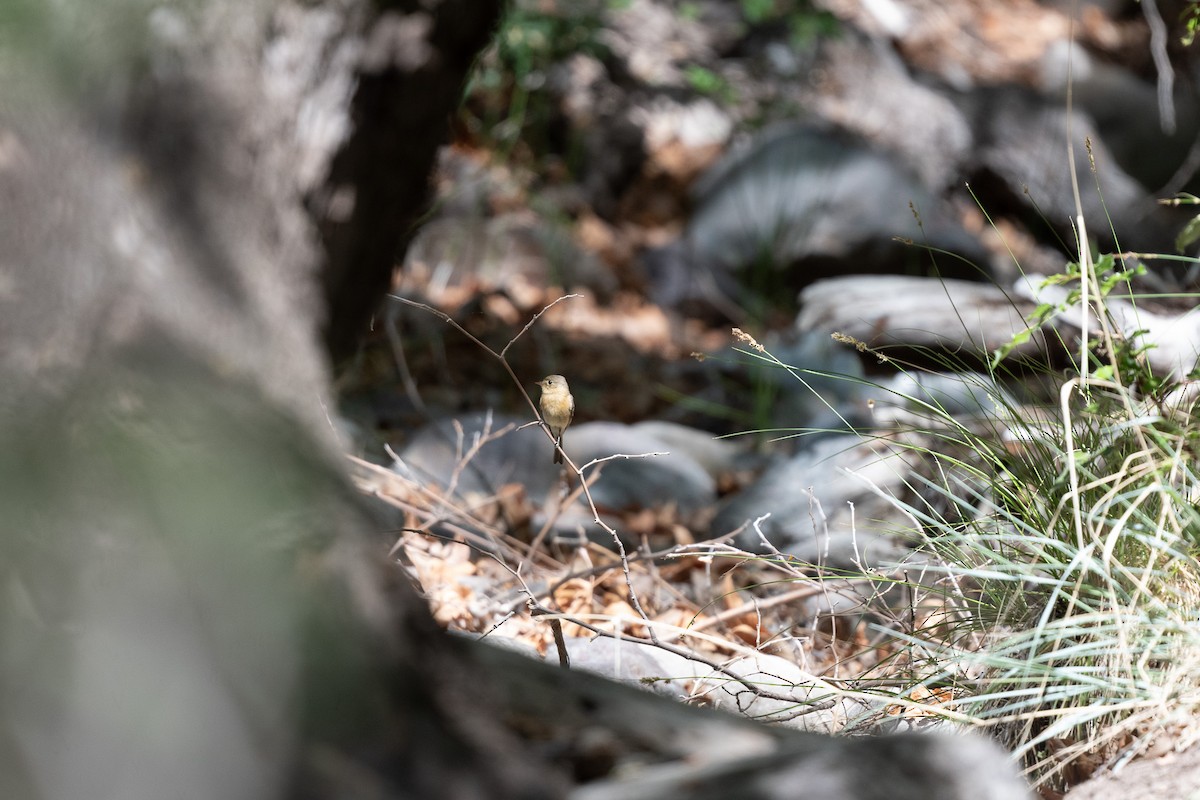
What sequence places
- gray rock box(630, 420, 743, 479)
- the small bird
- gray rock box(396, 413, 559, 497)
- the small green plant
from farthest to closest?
the small green plant < gray rock box(630, 420, 743, 479) < gray rock box(396, 413, 559, 497) < the small bird

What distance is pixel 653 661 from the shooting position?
2068 mm

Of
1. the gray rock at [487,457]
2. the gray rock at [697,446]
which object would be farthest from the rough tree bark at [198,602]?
the gray rock at [697,446]

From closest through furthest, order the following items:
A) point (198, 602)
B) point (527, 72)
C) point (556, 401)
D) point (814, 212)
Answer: point (198, 602) < point (556, 401) < point (814, 212) < point (527, 72)

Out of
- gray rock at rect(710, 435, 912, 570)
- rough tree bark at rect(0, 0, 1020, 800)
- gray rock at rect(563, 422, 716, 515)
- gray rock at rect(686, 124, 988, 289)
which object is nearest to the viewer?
rough tree bark at rect(0, 0, 1020, 800)

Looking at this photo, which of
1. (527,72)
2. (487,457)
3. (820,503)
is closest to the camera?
(820,503)

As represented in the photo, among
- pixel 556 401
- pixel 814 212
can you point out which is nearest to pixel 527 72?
pixel 814 212

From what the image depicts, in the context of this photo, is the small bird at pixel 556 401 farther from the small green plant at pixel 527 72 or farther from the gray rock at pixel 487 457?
the small green plant at pixel 527 72

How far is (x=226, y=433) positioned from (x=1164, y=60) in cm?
476

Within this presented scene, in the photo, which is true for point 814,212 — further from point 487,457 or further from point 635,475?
point 487,457

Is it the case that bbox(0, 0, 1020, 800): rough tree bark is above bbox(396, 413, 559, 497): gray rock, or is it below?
above

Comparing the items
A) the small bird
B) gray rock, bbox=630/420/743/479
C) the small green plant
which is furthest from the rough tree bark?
the small green plant

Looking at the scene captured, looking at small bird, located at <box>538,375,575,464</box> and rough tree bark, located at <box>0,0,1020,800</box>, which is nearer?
rough tree bark, located at <box>0,0,1020,800</box>

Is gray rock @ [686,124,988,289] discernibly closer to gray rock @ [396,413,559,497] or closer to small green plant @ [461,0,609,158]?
small green plant @ [461,0,609,158]

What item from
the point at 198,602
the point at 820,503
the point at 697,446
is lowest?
the point at 697,446
